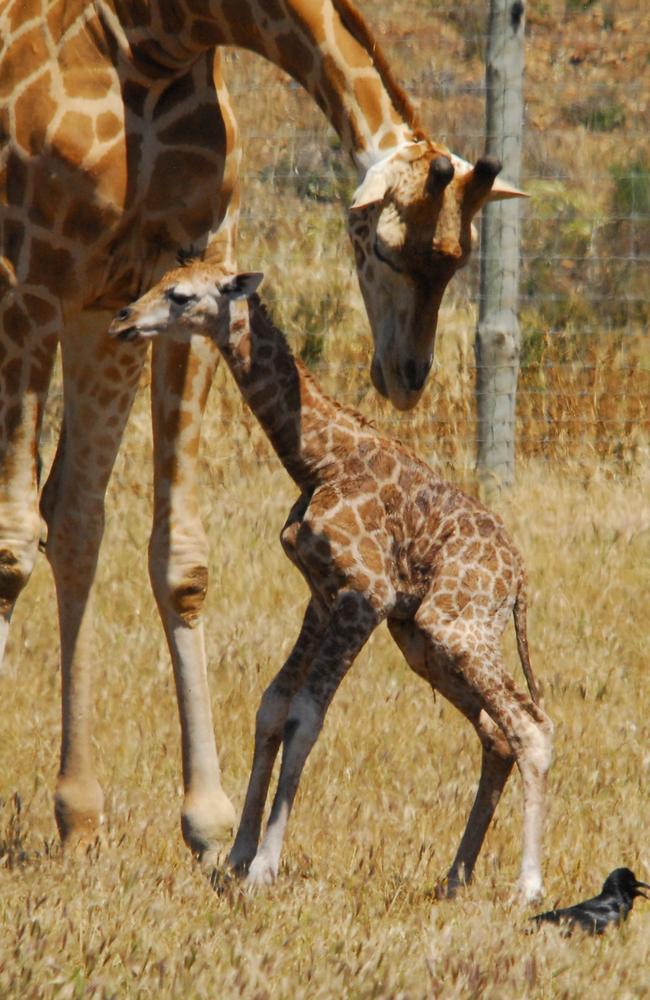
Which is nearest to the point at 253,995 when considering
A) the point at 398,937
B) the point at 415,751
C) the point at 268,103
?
the point at 398,937

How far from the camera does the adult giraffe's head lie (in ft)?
13.7

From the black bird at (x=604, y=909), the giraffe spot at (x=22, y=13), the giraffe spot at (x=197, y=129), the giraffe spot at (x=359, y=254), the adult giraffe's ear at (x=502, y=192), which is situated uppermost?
the giraffe spot at (x=22, y=13)

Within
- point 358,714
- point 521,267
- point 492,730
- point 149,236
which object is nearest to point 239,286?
point 149,236

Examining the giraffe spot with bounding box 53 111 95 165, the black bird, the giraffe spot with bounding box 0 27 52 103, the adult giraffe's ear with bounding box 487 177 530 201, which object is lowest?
the black bird

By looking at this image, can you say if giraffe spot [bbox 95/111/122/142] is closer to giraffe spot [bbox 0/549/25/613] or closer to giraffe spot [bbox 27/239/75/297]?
giraffe spot [bbox 27/239/75/297]

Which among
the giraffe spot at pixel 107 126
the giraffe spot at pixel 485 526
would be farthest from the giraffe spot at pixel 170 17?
the giraffe spot at pixel 485 526

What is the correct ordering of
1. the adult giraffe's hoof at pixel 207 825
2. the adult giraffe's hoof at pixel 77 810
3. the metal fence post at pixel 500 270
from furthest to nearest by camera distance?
the metal fence post at pixel 500 270, the adult giraffe's hoof at pixel 77 810, the adult giraffe's hoof at pixel 207 825

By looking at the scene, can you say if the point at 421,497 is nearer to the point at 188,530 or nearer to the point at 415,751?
the point at 188,530

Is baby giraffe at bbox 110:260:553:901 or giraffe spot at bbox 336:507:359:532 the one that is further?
giraffe spot at bbox 336:507:359:532

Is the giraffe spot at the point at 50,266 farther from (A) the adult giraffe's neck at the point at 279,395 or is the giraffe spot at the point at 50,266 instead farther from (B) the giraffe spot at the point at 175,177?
(A) the adult giraffe's neck at the point at 279,395

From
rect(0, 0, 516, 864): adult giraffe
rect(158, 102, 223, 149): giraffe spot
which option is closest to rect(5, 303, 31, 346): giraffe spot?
rect(0, 0, 516, 864): adult giraffe

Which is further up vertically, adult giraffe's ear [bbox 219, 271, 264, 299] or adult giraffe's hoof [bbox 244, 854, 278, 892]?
adult giraffe's ear [bbox 219, 271, 264, 299]

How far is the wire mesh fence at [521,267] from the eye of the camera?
34.3 feet

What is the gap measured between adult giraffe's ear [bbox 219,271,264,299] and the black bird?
78.7 inches
